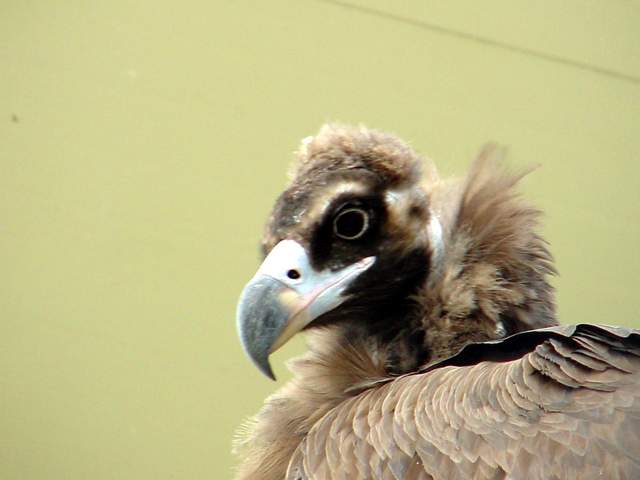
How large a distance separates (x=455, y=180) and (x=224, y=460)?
1.49 meters

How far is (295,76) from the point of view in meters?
2.81

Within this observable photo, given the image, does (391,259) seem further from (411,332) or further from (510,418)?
(510,418)

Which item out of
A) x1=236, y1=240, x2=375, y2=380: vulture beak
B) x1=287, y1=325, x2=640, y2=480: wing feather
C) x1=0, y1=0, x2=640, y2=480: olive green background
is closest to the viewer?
x1=287, y1=325, x2=640, y2=480: wing feather

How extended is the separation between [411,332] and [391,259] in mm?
112

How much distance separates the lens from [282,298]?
1438 mm

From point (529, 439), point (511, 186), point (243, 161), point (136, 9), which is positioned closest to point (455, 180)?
point (511, 186)

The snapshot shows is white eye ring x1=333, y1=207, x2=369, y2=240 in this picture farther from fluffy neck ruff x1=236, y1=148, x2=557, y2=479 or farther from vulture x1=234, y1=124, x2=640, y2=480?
fluffy neck ruff x1=236, y1=148, x2=557, y2=479

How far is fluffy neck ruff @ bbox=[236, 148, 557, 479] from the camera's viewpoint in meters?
1.50

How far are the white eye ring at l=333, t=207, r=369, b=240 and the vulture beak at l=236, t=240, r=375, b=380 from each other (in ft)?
0.16

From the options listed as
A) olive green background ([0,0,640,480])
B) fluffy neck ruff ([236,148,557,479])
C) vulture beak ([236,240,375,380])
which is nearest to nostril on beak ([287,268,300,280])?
vulture beak ([236,240,375,380])

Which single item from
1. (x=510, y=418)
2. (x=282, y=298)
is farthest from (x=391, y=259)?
(x=510, y=418)

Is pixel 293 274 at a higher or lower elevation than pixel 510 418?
higher

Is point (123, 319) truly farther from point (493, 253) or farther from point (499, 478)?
point (499, 478)

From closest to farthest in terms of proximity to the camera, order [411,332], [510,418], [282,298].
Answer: [510,418] < [282,298] < [411,332]
